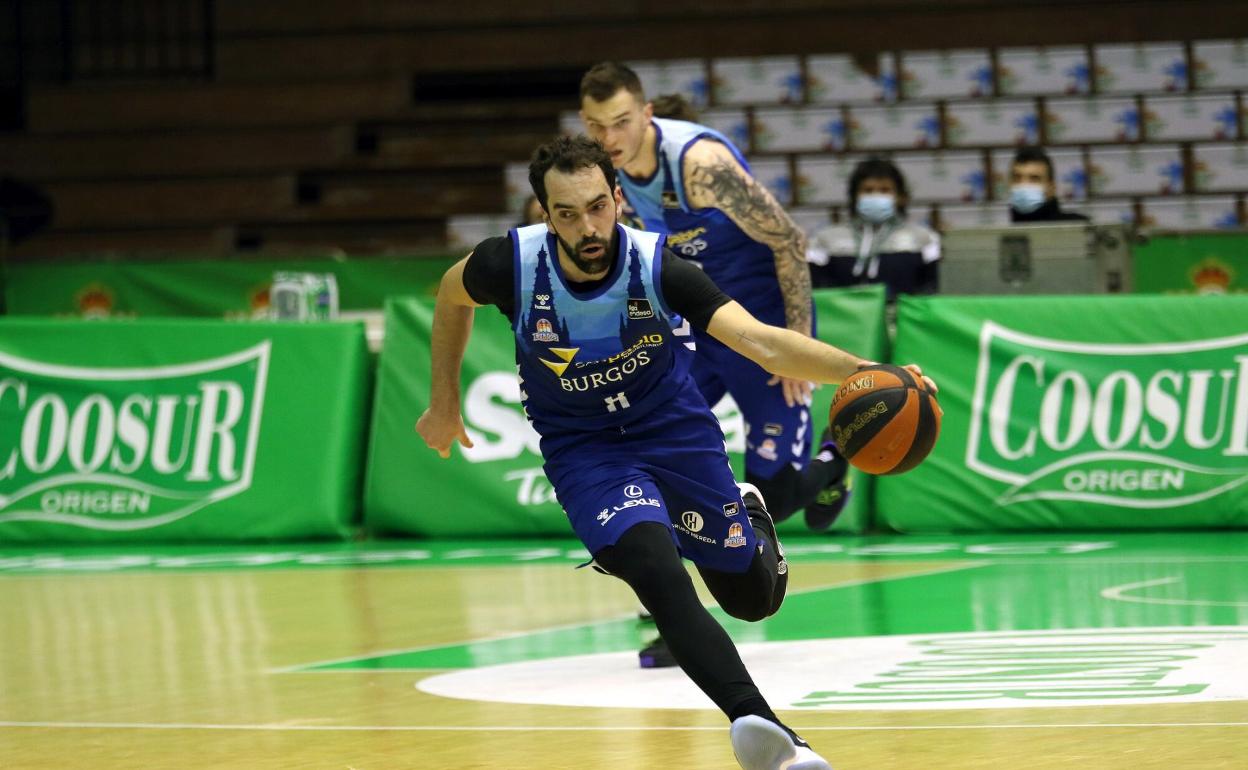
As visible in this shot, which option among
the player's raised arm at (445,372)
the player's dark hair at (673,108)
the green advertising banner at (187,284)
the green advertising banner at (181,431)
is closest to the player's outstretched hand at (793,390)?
the player's dark hair at (673,108)

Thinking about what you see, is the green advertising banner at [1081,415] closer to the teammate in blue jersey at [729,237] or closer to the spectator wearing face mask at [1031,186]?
the spectator wearing face mask at [1031,186]

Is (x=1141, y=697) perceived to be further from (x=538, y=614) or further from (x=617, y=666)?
(x=538, y=614)

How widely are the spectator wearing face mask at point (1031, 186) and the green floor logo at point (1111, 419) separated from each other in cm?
196

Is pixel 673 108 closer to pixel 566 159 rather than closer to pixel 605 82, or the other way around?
pixel 605 82

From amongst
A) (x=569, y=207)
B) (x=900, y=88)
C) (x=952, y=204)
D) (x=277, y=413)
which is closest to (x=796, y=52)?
(x=900, y=88)

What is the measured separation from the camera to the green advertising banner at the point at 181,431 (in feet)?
37.6

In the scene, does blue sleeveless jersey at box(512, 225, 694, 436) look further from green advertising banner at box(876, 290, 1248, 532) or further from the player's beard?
green advertising banner at box(876, 290, 1248, 532)

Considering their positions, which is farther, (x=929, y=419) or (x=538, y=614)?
(x=538, y=614)

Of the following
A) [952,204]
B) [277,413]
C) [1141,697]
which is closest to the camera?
[1141,697]

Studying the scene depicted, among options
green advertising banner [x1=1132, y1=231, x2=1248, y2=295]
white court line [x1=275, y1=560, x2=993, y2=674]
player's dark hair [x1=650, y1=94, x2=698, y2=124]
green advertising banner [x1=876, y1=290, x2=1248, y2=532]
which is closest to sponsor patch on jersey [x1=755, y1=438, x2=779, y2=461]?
white court line [x1=275, y1=560, x2=993, y2=674]

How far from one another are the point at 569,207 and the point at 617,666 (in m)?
2.27

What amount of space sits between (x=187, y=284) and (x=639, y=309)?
12.2 meters

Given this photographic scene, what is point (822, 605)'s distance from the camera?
8016mm

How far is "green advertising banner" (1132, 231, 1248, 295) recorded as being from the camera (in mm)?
15180
